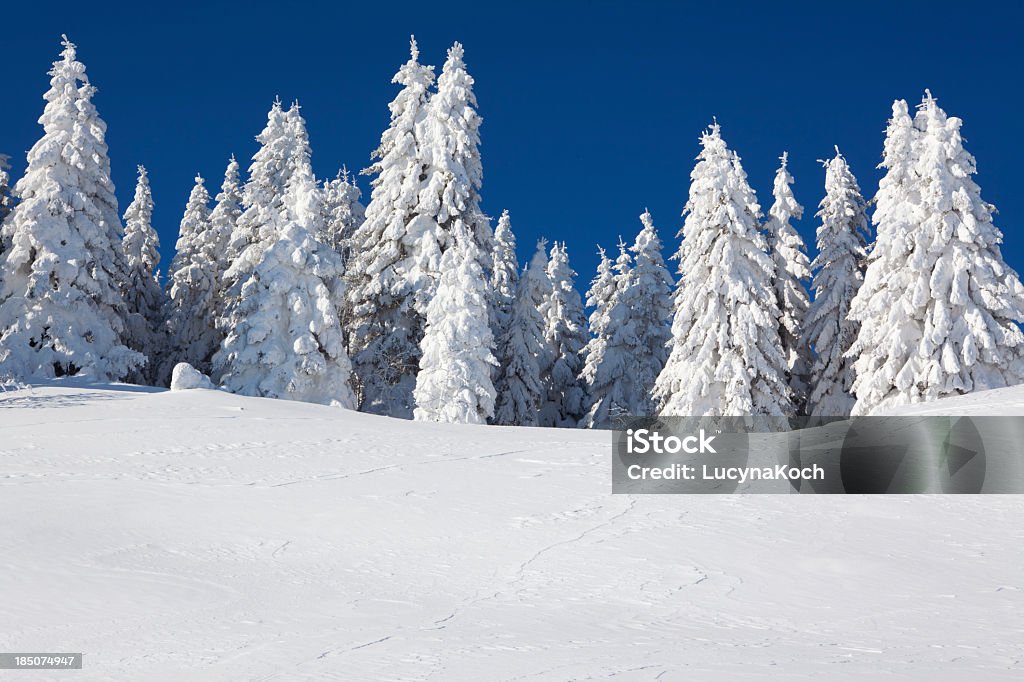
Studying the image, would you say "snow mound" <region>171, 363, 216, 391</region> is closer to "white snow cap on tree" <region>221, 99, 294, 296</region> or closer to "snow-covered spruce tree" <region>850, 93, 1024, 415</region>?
"white snow cap on tree" <region>221, 99, 294, 296</region>

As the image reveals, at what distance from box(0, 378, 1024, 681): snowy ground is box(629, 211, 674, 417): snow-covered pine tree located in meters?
26.0

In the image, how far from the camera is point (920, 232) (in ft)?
86.8

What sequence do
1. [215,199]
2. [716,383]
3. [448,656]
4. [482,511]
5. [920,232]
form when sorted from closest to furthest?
1. [448,656]
2. [482,511]
3. [920,232]
4. [716,383]
5. [215,199]

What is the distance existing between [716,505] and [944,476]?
2.98 m

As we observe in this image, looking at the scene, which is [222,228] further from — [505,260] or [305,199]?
[505,260]

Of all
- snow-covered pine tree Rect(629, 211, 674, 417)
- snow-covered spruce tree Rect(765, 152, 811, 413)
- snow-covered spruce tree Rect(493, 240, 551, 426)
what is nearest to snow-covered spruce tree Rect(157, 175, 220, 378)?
snow-covered spruce tree Rect(493, 240, 551, 426)

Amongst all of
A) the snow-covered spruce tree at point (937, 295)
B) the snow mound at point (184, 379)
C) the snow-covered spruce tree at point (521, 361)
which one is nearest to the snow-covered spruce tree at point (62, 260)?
the snow mound at point (184, 379)

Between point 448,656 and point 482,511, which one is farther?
point 482,511

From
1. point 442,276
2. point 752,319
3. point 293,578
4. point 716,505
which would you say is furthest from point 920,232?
point 293,578

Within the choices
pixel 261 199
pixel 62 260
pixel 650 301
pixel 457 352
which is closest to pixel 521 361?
pixel 650 301

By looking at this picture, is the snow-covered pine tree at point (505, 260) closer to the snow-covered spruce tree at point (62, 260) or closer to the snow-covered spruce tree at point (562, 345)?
the snow-covered spruce tree at point (562, 345)

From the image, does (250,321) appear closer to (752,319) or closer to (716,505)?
(752,319)

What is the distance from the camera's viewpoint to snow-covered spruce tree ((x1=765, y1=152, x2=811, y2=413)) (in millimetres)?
33312

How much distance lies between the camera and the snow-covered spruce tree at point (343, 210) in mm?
42219
